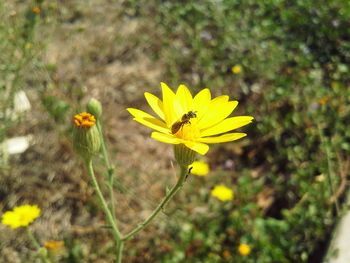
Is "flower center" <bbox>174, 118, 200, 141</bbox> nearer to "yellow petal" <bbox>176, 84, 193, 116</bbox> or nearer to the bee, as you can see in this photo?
the bee

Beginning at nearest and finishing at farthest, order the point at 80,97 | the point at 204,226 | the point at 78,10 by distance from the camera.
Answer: the point at 204,226 → the point at 80,97 → the point at 78,10

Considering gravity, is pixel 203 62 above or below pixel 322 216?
above

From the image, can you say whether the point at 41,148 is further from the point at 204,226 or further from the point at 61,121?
the point at 204,226

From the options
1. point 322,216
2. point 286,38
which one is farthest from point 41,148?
point 286,38

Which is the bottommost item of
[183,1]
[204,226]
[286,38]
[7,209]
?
[204,226]

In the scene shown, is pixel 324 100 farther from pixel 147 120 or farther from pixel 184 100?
pixel 147 120

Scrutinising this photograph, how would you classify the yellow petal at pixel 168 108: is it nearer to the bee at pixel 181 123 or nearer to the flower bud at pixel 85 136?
the bee at pixel 181 123

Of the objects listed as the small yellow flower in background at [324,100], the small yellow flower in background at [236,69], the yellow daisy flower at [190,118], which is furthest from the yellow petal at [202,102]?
the small yellow flower in background at [236,69]
